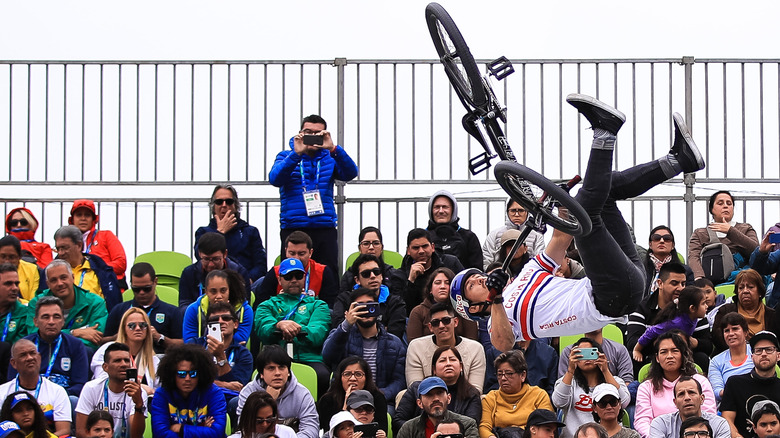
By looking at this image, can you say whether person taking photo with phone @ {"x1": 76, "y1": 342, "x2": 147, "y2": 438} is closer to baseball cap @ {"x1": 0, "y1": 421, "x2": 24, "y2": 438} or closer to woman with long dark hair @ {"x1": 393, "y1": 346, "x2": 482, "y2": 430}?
baseball cap @ {"x1": 0, "y1": 421, "x2": 24, "y2": 438}

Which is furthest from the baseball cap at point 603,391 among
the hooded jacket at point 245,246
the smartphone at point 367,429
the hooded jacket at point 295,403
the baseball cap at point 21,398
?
the baseball cap at point 21,398

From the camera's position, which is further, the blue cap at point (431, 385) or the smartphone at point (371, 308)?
the smartphone at point (371, 308)

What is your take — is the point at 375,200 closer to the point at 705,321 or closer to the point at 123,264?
the point at 123,264

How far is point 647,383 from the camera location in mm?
11203

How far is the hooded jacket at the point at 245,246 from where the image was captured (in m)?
13.0

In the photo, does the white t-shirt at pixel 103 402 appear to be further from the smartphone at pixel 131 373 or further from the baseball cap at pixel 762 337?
the baseball cap at pixel 762 337

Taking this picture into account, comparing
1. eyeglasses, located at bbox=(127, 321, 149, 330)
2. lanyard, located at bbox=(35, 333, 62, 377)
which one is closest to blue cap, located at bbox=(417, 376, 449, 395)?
eyeglasses, located at bbox=(127, 321, 149, 330)

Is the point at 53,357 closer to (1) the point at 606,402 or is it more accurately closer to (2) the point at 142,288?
(2) the point at 142,288

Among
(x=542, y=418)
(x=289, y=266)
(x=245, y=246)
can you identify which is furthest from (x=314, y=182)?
(x=542, y=418)

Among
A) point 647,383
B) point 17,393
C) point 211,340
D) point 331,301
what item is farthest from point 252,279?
point 647,383
